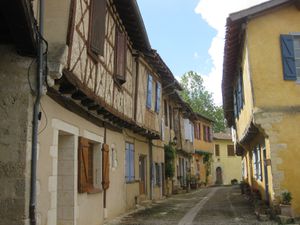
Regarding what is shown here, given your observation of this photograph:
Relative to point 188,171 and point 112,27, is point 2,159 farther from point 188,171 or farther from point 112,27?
point 188,171

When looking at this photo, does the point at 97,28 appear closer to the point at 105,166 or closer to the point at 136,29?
the point at 136,29

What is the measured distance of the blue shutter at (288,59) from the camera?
1088 cm

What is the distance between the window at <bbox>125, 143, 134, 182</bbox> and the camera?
13.3 metres

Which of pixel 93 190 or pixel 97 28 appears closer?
pixel 97 28

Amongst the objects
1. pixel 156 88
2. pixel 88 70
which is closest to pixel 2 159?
pixel 88 70

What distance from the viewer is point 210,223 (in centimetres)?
1012

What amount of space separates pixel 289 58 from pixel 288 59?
0.12ft

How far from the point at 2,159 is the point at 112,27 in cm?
563

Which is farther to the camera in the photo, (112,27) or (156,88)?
(156,88)

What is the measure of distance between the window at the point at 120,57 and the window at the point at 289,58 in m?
4.40

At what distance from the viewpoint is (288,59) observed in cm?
1091

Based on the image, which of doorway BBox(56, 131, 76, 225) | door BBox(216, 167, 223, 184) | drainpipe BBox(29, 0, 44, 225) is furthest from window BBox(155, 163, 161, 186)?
door BBox(216, 167, 223, 184)

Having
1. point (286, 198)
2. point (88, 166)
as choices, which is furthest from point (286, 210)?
point (88, 166)

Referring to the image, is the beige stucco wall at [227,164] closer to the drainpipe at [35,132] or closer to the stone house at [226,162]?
the stone house at [226,162]
